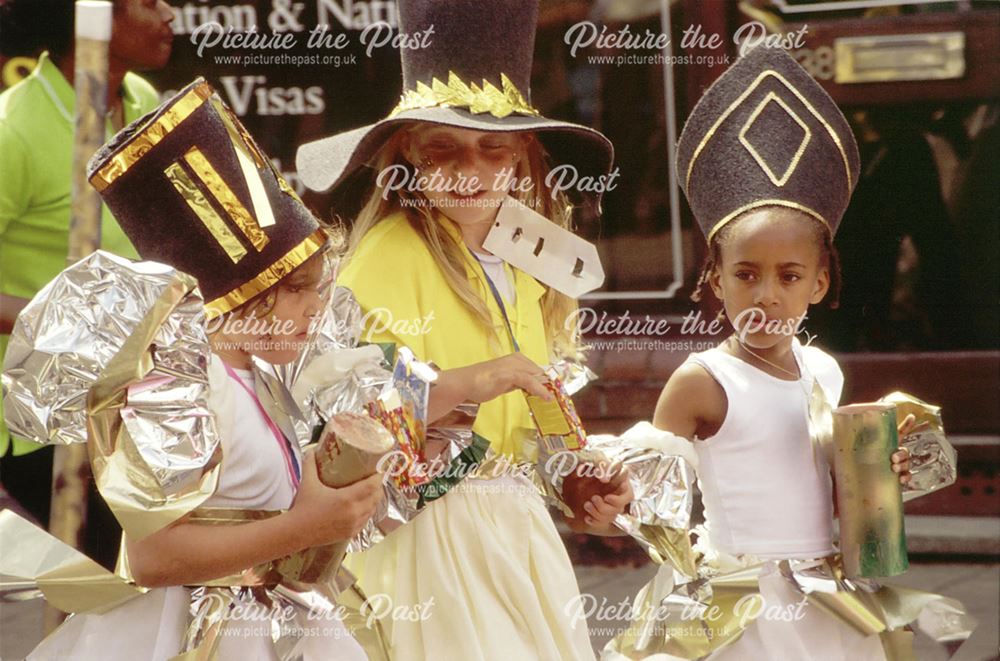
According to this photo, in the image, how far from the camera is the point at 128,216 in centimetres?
251

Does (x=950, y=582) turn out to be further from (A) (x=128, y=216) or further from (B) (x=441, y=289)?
(A) (x=128, y=216)

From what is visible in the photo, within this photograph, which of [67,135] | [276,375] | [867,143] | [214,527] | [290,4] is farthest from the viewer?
[867,143]

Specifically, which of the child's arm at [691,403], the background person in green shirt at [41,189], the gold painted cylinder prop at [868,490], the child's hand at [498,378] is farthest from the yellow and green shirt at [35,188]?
the gold painted cylinder prop at [868,490]

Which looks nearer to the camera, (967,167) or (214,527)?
(214,527)

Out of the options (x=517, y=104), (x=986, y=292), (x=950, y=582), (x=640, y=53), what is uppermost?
(x=517, y=104)

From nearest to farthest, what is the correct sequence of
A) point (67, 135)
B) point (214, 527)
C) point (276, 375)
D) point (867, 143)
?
1. point (214, 527)
2. point (276, 375)
3. point (67, 135)
4. point (867, 143)

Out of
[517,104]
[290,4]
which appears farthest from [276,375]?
[290,4]

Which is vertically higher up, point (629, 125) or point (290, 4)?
point (290, 4)

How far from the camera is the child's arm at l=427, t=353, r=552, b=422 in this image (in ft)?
9.41

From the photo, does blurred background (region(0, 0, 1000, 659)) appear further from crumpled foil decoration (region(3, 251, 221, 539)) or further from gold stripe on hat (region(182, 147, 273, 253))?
crumpled foil decoration (region(3, 251, 221, 539))

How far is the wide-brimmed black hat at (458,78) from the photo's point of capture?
10.1 ft

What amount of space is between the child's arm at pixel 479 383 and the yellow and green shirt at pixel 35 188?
131 centimetres

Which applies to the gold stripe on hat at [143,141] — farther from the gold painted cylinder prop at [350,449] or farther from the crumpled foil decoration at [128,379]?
the gold painted cylinder prop at [350,449]

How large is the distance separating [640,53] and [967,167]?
4.34 ft
